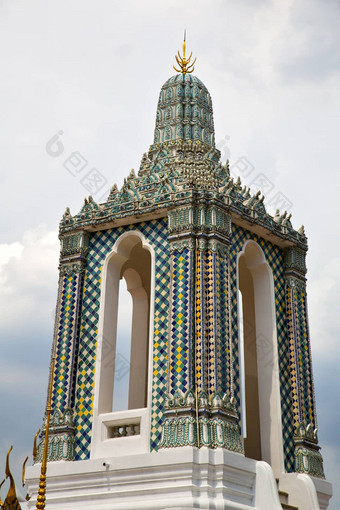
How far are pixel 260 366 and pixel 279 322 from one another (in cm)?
86

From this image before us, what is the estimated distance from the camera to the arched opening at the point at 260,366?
12.8m

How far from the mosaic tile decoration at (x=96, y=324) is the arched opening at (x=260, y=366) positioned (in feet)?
4.90

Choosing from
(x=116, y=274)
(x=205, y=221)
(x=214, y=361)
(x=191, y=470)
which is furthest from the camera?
(x=116, y=274)

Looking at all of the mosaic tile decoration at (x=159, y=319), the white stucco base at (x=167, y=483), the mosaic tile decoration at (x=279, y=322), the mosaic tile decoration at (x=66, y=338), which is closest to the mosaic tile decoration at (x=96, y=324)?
the mosaic tile decoration at (x=159, y=319)

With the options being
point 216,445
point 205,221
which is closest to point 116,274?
point 205,221

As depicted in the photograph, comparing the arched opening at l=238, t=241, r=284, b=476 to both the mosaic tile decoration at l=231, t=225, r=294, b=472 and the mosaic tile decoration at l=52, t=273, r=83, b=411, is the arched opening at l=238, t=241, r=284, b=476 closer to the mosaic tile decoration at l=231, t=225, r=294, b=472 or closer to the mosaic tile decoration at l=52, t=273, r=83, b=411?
the mosaic tile decoration at l=231, t=225, r=294, b=472

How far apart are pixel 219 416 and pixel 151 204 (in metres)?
3.79

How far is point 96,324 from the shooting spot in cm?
1305

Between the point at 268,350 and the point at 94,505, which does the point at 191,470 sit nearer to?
the point at 94,505

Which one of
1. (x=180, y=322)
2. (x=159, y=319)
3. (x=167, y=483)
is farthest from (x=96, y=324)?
(x=167, y=483)

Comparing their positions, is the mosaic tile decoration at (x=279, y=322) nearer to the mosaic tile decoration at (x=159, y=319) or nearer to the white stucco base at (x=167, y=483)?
the mosaic tile decoration at (x=159, y=319)

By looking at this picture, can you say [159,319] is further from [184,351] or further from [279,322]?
[279,322]

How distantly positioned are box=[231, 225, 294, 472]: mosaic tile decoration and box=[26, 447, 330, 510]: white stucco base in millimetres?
1099

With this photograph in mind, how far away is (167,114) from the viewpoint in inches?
609
